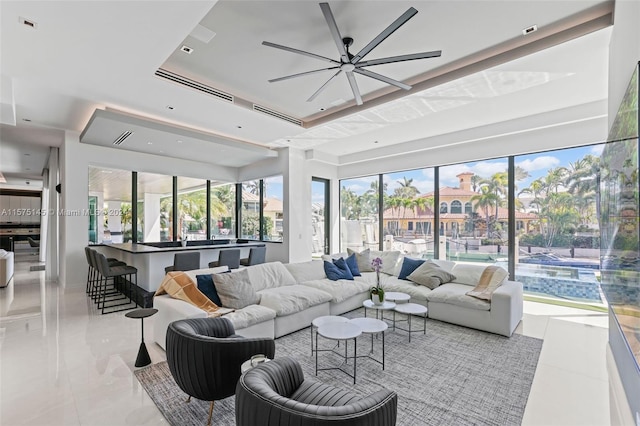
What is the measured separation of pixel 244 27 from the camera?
307 centimetres

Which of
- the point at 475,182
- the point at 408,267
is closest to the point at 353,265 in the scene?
the point at 408,267

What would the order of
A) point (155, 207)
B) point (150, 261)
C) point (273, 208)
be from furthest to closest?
1. point (273, 208)
2. point (155, 207)
3. point (150, 261)

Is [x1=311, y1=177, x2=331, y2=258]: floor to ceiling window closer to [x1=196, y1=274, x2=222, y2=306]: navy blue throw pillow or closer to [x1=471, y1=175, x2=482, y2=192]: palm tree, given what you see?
[x1=471, y1=175, x2=482, y2=192]: palm tree

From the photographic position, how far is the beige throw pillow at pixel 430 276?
4859 millimetres

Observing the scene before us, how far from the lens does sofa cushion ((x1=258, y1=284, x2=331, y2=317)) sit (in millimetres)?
3693

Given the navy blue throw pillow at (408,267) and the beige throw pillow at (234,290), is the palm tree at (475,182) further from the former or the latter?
the beige throw pillow at (234,290)

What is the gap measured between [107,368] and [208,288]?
3.89ft

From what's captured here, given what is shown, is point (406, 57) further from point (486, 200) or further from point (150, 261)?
point (150, 261)

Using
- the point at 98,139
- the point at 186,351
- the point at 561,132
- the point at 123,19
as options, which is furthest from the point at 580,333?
the point at 98,139

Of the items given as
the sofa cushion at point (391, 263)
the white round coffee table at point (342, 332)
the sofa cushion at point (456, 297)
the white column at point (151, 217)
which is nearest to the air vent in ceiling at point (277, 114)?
the sofa cushion at point (391, 263)

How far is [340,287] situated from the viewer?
183 inches

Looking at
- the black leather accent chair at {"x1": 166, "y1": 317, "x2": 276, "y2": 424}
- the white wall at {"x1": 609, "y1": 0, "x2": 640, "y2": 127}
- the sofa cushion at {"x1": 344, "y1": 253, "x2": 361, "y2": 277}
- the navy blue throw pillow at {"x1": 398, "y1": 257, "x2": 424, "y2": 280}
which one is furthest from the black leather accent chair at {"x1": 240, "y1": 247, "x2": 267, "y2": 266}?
the white wall at {"x1": 609, "y1": 0, "x2": 640, "y2": 127}

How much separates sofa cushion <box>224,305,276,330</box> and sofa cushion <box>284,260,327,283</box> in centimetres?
134

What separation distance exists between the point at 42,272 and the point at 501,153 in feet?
39.3
